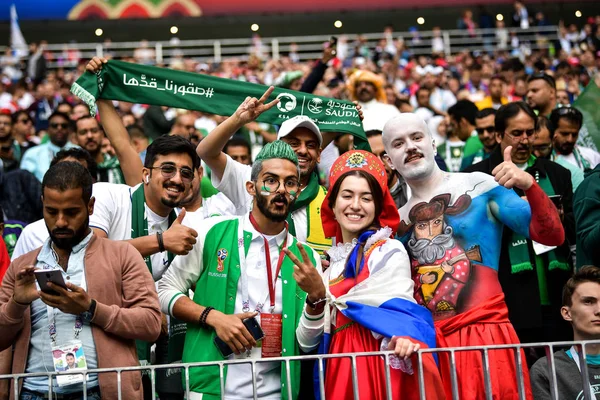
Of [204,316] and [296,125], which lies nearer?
[204,316]

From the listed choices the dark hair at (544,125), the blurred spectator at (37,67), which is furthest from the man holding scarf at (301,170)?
the blurred spectator at (37,67)

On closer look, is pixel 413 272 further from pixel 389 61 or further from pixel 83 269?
pixel 389 61

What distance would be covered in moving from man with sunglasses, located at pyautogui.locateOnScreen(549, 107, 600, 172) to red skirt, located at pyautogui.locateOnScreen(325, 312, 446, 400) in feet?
12.7

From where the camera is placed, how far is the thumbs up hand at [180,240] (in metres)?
4.57

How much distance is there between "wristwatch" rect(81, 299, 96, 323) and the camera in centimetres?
404

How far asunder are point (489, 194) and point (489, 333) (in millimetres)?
784

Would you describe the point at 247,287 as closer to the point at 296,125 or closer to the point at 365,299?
the point at 365,299

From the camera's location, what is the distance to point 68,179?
427cm

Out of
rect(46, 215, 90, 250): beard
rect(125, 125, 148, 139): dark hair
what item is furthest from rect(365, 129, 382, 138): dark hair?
rect(46, 215, 90, 250): beard

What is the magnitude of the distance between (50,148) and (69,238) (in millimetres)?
5068

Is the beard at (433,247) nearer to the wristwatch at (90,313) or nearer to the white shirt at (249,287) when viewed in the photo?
the white shirt at (249,287)

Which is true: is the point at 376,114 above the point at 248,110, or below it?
above

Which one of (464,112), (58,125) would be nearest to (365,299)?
(58,125)

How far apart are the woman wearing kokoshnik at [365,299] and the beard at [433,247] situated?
0.57 feet
